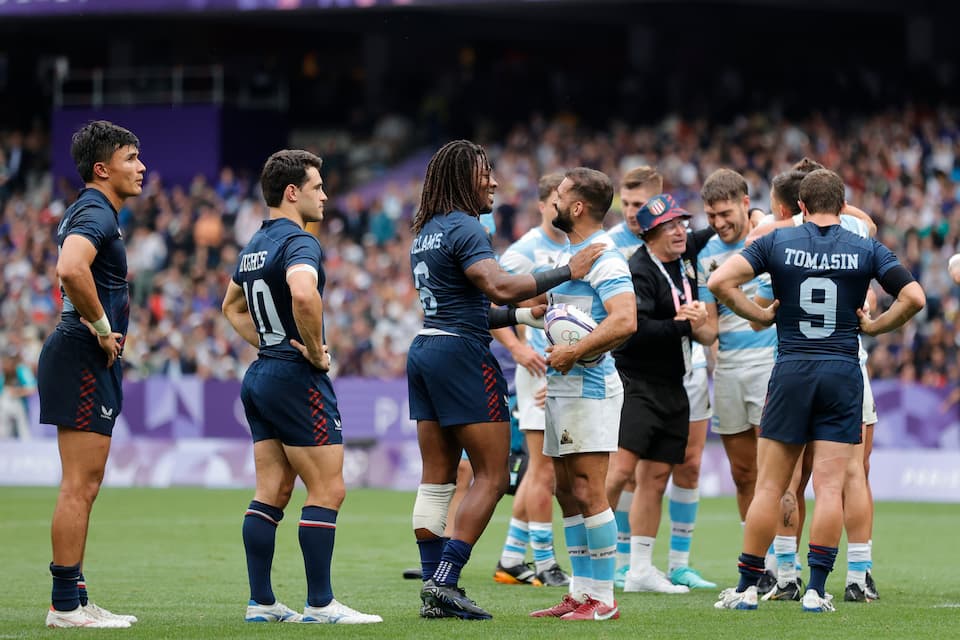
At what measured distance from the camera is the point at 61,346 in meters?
8.01

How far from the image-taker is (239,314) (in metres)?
8.66

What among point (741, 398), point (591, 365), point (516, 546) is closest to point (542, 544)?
point (516, 546)

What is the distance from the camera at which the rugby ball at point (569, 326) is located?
8.12 m

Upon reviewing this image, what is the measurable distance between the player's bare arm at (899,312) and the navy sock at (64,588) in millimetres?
4385

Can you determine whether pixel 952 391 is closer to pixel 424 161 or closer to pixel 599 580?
pixel 599 580

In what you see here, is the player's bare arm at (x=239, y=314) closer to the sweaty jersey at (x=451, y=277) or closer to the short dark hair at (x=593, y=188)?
the sweaty jersey at (x=451, y=277)

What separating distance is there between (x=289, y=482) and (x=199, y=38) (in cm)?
3119

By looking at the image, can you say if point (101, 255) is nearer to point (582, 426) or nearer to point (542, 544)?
point (582, 426)

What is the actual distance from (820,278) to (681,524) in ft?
8.68

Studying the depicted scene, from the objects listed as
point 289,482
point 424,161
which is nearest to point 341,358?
point 424,161

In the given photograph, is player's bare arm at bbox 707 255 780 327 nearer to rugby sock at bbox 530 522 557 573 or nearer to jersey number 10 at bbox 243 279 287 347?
jersey number 10 at bbox 243 279 287 347

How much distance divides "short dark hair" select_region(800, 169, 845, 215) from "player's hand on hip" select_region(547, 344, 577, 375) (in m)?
1.61

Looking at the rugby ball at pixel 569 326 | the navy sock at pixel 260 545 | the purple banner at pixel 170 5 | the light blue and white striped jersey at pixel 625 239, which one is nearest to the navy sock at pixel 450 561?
the navy sock at pixel 260 545

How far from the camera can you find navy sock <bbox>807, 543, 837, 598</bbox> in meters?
8.40
